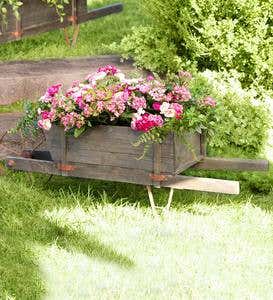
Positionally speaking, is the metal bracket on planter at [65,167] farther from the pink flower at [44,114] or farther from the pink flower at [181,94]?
the pink flower at [181,94]

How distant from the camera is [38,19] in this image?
9.80 metres

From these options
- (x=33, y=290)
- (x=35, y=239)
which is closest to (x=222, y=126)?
(x=35, y=239)

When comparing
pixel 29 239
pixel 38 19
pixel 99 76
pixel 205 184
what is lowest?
pixel 29 239

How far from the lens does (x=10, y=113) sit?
7879 mm

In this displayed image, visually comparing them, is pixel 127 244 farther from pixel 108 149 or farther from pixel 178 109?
pixel 178 109

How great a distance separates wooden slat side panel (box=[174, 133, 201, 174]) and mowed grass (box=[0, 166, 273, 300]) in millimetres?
399

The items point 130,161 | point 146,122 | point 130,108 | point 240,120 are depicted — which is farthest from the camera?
point 240,120

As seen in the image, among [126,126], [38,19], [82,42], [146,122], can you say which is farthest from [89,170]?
[82,42]

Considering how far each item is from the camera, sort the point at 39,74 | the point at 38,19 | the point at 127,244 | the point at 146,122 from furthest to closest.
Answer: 1. the point at 38,19
2. the point at 39,74
3. the point at 146,122
4. the point at 127,244

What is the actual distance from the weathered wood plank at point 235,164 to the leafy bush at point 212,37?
231 cm

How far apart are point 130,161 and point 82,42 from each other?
16.1ft

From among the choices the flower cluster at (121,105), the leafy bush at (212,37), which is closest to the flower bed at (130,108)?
the flower cluster at (121,105)

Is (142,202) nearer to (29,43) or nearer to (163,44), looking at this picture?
(163,44)

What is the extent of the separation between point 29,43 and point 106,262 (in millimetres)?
5609
